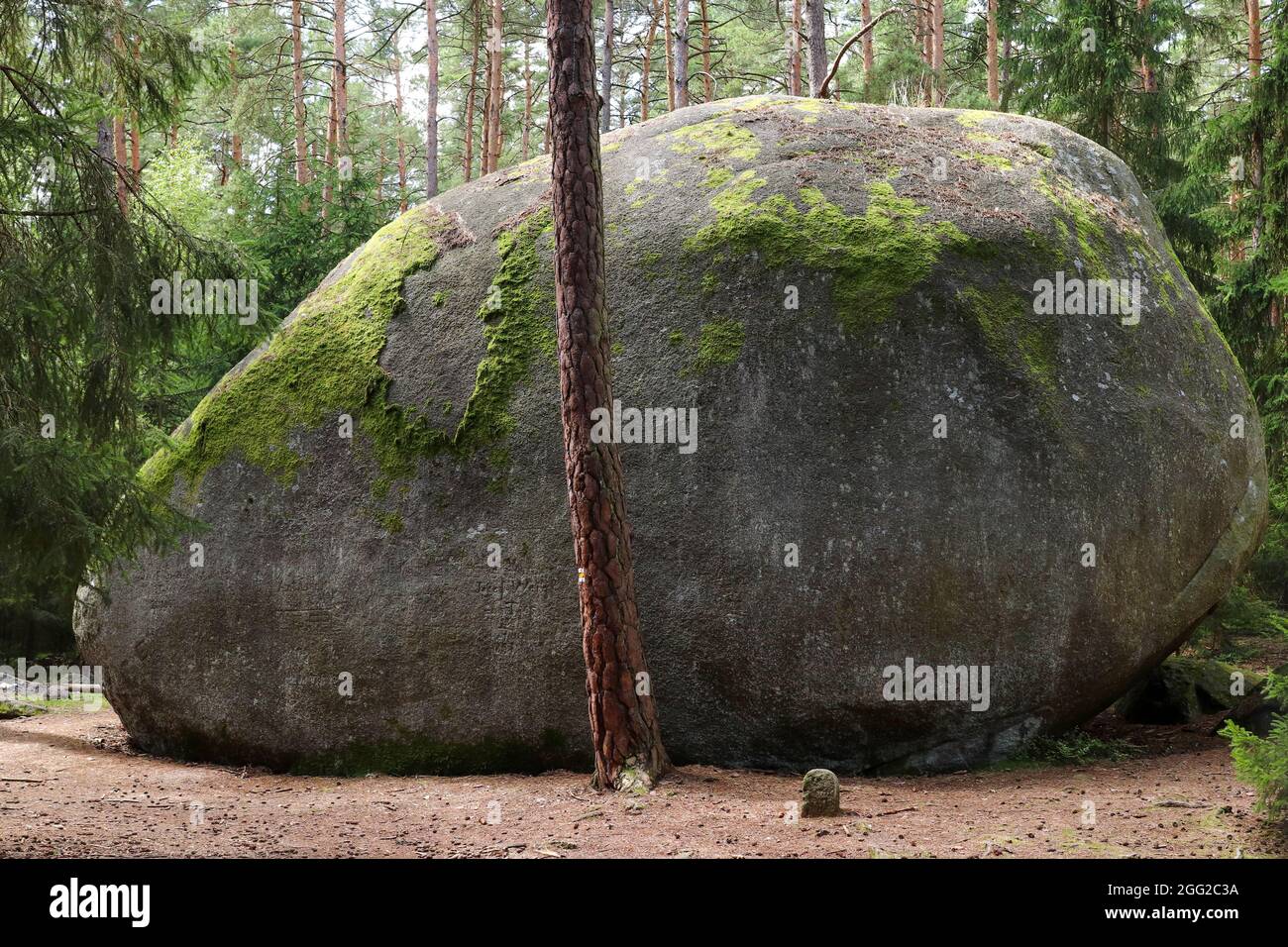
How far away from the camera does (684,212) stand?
8930 mm

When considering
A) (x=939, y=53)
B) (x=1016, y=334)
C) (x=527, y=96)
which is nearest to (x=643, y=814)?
(x=1016, y=334)

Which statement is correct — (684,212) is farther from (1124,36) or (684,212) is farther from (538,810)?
(1124,36)

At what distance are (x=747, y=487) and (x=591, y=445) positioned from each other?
136 centimetres

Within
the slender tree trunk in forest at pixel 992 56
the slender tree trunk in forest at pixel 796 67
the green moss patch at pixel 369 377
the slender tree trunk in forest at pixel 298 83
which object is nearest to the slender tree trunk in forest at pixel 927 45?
the slender tree trunk in forest at pixel 992 56

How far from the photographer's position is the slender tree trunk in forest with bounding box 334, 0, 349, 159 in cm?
2166

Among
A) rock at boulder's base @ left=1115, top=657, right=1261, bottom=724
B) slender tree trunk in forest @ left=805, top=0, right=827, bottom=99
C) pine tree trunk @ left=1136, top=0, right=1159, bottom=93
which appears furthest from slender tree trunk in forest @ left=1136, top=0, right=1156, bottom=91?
rock at boulder's base @ left=1115, top=657, right=1261, bottom=724

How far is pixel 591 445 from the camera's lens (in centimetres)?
720

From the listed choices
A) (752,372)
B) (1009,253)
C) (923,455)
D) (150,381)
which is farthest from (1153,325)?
(150,381)

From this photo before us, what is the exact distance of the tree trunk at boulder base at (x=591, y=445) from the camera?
7207 millimetres

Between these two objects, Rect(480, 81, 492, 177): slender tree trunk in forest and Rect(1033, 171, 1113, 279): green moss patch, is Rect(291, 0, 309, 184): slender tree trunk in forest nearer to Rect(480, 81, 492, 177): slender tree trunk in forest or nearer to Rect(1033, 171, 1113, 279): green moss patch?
Rect(480, 81, 492, 177): slender tree trunk in forest

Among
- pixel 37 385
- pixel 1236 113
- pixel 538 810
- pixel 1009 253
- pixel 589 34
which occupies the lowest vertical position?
pixel 538 810

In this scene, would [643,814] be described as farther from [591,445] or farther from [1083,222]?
[1083,222]

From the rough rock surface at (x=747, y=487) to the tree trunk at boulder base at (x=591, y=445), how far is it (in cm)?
69

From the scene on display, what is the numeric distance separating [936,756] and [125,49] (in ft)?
24.8
